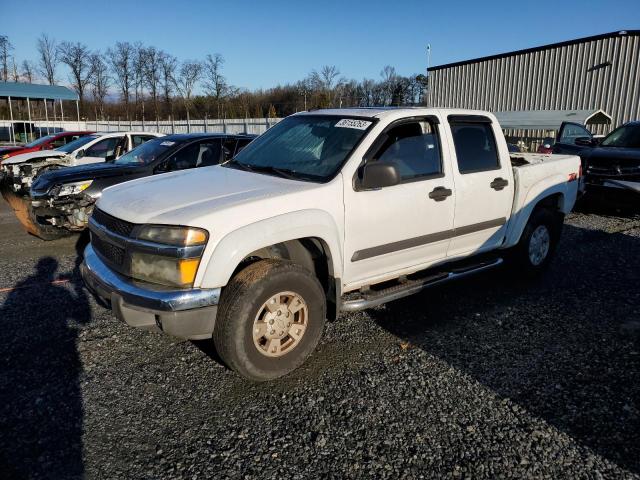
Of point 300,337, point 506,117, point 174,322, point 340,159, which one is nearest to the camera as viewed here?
point 174,322

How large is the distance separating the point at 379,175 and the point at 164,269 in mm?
1663

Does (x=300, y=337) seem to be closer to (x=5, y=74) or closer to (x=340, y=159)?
(x=340, y=159)

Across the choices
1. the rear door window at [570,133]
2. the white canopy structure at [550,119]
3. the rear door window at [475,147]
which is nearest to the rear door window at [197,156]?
the rear door window at [475,147]

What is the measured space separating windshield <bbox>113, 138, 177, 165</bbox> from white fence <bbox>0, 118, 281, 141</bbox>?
15619mm

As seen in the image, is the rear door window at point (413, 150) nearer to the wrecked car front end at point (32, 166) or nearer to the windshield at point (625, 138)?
the windshield at point (625, 138)

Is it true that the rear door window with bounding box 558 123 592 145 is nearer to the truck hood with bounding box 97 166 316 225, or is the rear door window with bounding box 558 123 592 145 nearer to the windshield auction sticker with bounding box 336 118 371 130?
the windshield auction sticker with bounding box 336 118 371 130

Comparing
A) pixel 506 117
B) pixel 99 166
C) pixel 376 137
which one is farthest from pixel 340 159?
pixel 506 117

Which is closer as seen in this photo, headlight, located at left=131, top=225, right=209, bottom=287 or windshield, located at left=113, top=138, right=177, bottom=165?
headlight, located at left=131, top=225, right=209, bottom=287

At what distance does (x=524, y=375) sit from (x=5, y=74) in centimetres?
7172

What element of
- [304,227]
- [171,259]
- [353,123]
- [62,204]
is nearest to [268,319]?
[304,227]

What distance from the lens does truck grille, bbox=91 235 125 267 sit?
11.2ft

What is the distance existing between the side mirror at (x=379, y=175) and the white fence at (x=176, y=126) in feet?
66.7

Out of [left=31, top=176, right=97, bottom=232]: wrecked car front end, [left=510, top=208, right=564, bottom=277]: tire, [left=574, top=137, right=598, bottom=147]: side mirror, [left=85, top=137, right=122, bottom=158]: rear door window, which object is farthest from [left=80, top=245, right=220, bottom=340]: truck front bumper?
[left=574, top=137, right=598, bottom=147]: side mirror

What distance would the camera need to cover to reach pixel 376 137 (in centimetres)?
397
